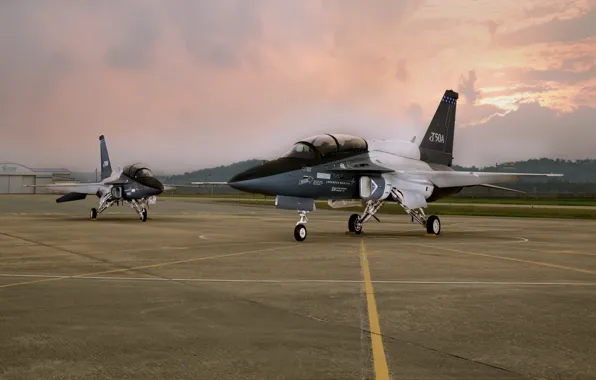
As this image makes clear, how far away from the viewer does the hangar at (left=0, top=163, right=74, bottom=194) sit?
161000 mm

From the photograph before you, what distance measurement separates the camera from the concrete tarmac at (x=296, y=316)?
513 centimetres

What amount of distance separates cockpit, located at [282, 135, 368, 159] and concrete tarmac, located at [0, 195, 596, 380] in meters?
4.52

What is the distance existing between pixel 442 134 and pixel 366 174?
6.29 meters

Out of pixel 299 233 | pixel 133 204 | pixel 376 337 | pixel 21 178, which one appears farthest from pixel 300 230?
pixel 21 178

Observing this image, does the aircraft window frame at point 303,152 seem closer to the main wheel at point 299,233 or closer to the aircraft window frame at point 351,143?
the aircraft window frame at point 351,143

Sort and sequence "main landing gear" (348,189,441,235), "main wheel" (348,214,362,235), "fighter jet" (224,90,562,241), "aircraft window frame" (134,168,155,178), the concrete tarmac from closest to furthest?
the concrete tarmac
"fighter jet" (224,90,562,241)
"main landing gear" (348,189,441,235)
"main wheel" (348,214,362,235)
"aircraft window frame" (134,168,155,178)

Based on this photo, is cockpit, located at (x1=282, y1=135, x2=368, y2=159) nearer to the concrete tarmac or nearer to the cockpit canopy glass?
the cockpit canopy glass

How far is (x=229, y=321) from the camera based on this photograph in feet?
22.7

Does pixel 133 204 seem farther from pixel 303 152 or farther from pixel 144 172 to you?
pixel 303 152

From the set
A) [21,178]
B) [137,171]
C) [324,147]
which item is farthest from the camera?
[21,178]

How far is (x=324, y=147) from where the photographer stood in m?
18.9

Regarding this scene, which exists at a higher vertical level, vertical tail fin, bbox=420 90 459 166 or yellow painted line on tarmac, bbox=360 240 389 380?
vertical tail fin, bbox=420 90 459 166

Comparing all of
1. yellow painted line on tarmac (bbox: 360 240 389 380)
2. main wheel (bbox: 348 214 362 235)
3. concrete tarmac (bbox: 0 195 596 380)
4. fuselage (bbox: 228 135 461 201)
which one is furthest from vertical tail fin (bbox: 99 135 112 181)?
yellow painted line on tarmac (bbox: 360 240 389 380)

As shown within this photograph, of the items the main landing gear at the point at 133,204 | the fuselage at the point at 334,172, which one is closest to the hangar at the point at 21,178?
the main landing gear at the point at 133,204
